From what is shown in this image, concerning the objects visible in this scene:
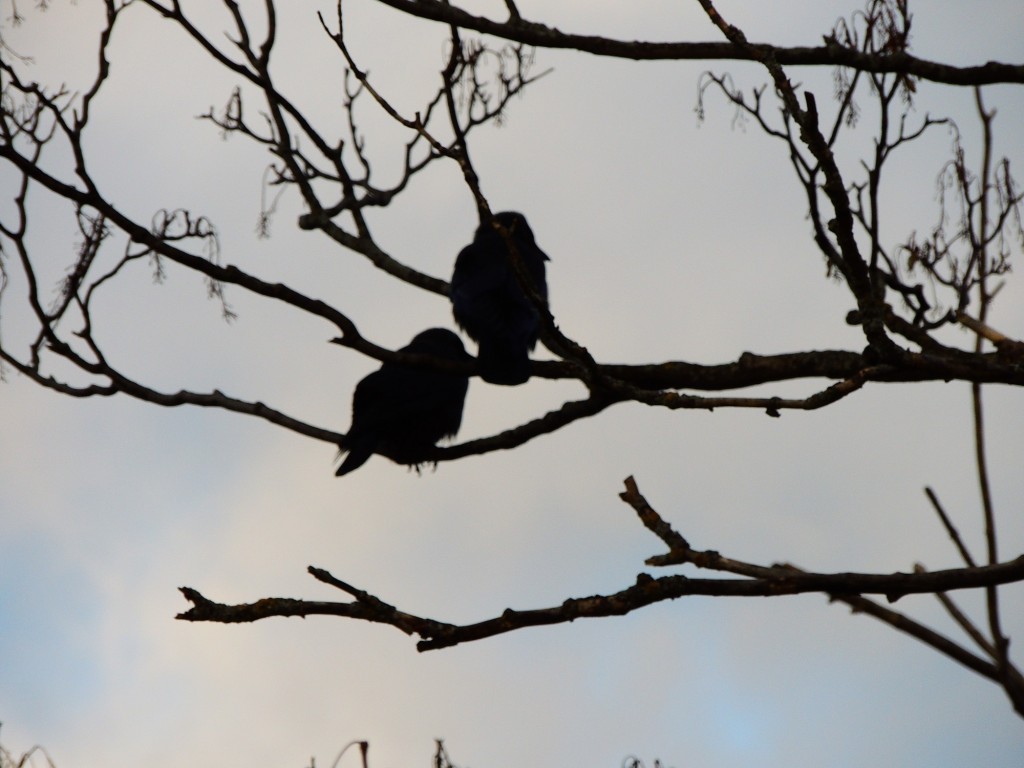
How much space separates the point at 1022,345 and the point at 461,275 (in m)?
2.67

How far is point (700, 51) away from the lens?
5.00 metres

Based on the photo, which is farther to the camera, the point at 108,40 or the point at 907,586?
the point at 108,40

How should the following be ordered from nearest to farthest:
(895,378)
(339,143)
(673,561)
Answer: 1. (673,561)
2. (895,378)
3. (339,143)

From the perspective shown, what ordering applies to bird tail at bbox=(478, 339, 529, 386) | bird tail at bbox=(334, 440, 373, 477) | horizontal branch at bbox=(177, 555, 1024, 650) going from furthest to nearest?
bird tail at bbox=(334, 440, 373, 477)
bird tail at bbox=(478, 339, 529, 386)
horizontal branch at bbox=(177, 555, 1024, 650)

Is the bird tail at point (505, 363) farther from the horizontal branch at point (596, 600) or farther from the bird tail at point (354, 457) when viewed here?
the horizontal branch at point (596, 600)

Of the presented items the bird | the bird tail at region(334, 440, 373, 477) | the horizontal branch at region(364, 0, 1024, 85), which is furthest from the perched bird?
the horizontal branch at region(364, 0, 1024, 85)

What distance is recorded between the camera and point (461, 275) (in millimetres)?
5520

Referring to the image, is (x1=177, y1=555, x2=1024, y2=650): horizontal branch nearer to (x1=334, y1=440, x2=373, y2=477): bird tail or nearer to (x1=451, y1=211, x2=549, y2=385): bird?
(x1=451, y1=211, x2=549, y2=385): bird

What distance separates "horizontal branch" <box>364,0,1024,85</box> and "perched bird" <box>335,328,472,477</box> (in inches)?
67.7

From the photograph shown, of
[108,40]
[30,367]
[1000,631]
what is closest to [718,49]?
[108,40]

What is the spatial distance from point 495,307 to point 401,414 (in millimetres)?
1206

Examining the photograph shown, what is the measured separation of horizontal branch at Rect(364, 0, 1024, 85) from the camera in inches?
187

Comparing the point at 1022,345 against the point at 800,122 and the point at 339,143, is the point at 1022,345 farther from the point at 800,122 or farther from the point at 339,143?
the point at 339,143

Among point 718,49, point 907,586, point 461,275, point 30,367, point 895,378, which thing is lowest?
point 907,586
